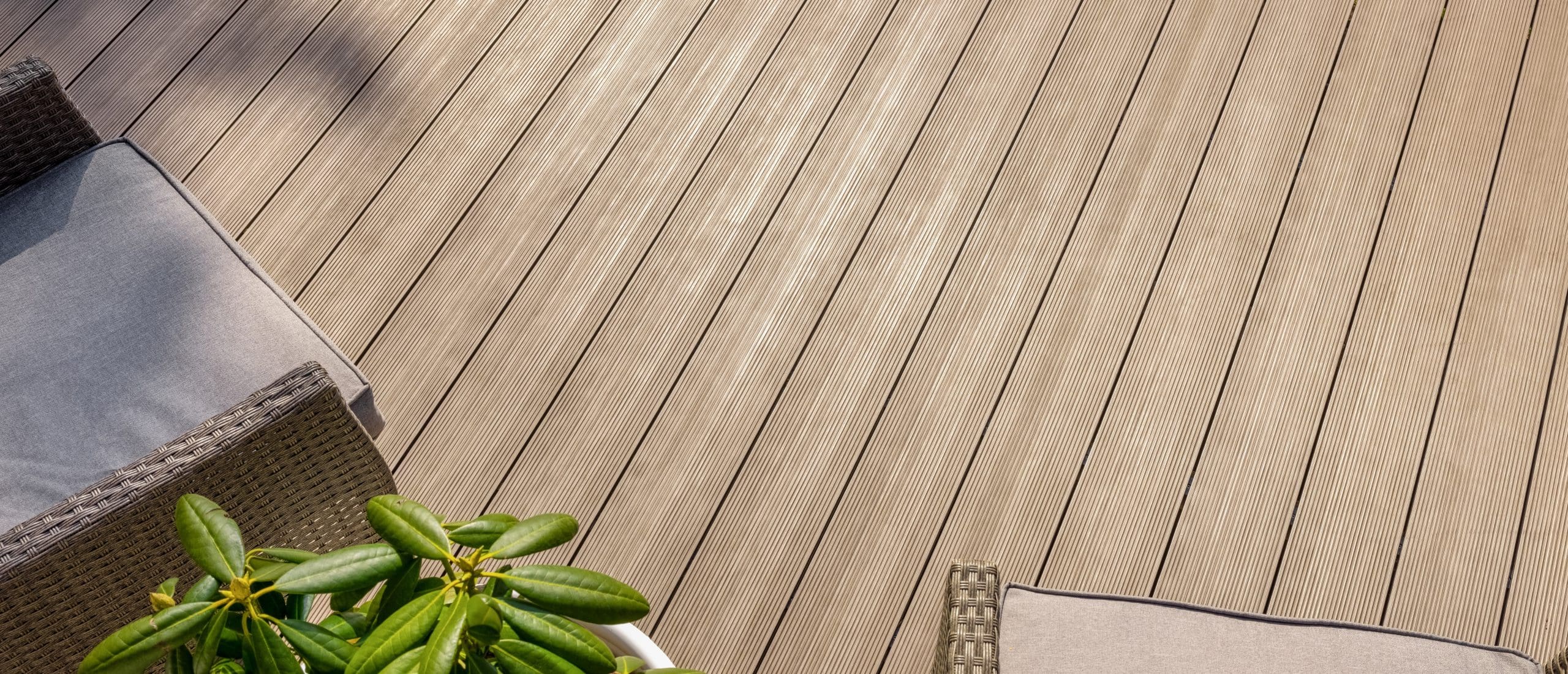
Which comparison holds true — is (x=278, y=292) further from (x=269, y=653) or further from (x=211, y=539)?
(x=269, y=653)

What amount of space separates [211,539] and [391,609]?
15 centimetres

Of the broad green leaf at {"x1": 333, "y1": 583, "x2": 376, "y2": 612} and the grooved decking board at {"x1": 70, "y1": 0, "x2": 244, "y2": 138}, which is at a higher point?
the grooved decking board at {"x1": 70, "y1": 0, "x2": 244, "y2": 138}

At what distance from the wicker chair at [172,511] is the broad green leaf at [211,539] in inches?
12.8

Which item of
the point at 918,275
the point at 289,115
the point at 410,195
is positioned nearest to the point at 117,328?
the point at 410,195

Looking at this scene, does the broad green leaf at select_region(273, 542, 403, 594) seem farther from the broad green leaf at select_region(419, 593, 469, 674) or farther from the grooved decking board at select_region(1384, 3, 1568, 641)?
the grooved decking board at select_region(1384, 3, 1568, 641)

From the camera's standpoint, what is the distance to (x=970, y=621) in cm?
131

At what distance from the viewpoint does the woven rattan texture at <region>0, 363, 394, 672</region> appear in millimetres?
1206

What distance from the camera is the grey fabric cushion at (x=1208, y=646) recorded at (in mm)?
1352

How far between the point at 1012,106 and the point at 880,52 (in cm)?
30

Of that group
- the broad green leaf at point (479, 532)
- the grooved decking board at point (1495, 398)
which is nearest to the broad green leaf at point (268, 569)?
the broad green leaf at point (479, 532)

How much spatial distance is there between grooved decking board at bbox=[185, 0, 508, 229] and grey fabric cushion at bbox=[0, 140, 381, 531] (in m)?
0.42

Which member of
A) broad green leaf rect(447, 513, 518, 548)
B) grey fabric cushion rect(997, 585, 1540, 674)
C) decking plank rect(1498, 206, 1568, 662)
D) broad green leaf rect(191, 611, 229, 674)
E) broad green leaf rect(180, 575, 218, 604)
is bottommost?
broad green leaf rect(191, 611, 229, 674)

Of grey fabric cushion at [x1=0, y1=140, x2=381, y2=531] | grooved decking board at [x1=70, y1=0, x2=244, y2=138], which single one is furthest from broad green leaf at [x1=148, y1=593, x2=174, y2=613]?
grooved decking board at [x1=70, y1=0, x2=244, y2=138]

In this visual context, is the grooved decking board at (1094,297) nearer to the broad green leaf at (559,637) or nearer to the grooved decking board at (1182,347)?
the grooved decking board at (1182,347)
